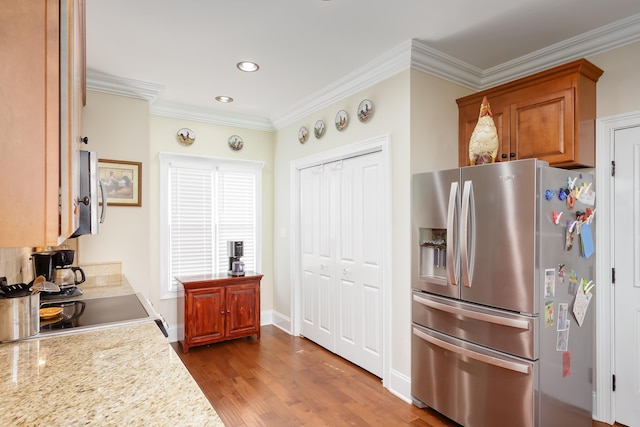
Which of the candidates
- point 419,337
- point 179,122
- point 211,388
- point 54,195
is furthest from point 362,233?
point 54,195

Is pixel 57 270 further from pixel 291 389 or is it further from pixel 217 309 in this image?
pixel 291 389

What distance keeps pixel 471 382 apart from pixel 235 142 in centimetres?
351

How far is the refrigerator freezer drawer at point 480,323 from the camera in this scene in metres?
2.01

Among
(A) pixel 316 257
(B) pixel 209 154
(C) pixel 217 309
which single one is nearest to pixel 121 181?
(B) pixel 209 154

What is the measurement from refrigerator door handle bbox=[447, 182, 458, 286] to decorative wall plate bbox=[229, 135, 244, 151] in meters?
2.87

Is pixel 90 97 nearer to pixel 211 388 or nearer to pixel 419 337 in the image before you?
pixel 211 388

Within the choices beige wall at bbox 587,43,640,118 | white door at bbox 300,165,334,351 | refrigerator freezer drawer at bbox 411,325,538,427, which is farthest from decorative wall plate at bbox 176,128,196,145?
beige wall at bbox 587,43,640,118

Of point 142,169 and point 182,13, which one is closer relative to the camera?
point 182,13

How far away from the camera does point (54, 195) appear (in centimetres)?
68

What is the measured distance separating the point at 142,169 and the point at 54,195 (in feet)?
9.98

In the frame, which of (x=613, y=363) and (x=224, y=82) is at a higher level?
(x=224, y=82)

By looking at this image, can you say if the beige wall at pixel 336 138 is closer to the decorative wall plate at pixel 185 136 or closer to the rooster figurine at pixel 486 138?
the rooster figurine at pixel 486 138

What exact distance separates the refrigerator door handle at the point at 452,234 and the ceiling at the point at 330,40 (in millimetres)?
1081

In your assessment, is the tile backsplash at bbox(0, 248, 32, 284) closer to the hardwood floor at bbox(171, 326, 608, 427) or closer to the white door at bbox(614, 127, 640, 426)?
the hardwood floor at bbox(171, 326, 608, 427)
